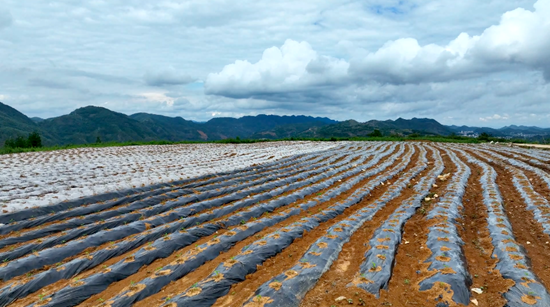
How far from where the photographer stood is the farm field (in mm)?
4566

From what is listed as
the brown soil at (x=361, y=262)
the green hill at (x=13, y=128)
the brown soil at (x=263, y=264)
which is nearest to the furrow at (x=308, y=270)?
the brown soil at (x=361, y=262)

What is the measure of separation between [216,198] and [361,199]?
569 cm

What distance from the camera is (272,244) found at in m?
6.35

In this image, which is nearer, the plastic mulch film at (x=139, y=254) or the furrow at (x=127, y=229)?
the plastic mulch film at (x=139, y=254)

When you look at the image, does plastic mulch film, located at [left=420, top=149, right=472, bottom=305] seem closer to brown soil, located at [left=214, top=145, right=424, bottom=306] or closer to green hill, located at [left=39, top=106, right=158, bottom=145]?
brown soil, located at [left=214, top=145, right=424, bottom=306]

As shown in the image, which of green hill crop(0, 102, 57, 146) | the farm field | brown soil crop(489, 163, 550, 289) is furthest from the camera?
green hill crop(0, 102, 57, 146)

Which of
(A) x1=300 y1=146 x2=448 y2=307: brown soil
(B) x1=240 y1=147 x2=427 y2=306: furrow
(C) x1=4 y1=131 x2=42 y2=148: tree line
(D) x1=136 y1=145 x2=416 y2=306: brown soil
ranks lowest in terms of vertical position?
(D) x1=136 y1=145 x2=416 y2=306: brown soil

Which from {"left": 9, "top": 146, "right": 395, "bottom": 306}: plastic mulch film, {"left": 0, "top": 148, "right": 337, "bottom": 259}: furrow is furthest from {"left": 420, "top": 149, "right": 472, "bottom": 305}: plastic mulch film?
{"left": 0, "top": 148, "right": 337, "bottom": 259}: furrow

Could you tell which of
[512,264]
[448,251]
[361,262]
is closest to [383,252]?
[361,262]

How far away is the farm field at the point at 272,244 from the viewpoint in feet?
15.0

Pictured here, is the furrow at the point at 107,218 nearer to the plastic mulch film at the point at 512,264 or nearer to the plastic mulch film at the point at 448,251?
the plastic mulch film at the point at 448,251

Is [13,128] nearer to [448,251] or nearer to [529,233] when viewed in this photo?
[448,251]

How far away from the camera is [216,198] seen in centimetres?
1071

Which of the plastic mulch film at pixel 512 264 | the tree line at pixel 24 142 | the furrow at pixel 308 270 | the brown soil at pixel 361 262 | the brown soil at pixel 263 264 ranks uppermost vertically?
the tree line at pixel 24 142
